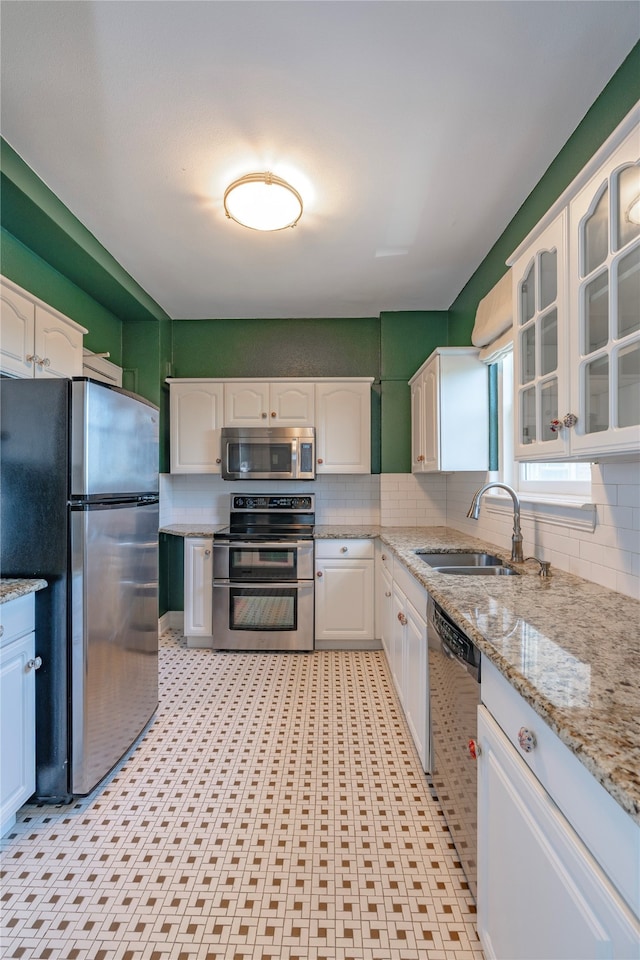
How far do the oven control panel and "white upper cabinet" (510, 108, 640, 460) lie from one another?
2232mm

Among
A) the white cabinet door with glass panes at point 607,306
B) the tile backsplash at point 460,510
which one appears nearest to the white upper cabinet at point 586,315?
the white cabinet door with glass panes at point 607,306

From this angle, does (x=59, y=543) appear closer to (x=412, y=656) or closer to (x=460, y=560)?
(x=412, y=656)

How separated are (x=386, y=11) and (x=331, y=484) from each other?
2.85 m

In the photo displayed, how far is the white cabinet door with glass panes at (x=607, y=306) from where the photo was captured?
100 centimetres

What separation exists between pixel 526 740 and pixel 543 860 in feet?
0.60

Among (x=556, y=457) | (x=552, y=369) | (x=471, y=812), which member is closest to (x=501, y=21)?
(x=552, y=369)

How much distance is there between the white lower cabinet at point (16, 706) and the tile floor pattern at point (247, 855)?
17 centimetres

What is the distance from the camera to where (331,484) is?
373 cm

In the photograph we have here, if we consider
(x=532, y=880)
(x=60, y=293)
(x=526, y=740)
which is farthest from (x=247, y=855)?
(x=60, y=293)

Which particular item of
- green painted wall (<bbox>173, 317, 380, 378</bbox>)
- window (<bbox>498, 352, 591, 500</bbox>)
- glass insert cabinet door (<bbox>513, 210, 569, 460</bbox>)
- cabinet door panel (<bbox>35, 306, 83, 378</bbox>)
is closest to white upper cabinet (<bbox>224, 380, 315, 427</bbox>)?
green painted wall (<bbox>173, 317, 380, 378</bbox>)

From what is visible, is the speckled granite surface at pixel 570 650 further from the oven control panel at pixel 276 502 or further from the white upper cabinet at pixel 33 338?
the white upper cabinet at pixel 33 338

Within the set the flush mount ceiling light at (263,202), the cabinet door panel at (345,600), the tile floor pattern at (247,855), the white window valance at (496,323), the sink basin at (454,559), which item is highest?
the flush mount ceiling light at (263,202)

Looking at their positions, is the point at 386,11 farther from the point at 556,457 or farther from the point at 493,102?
the point at 556,457

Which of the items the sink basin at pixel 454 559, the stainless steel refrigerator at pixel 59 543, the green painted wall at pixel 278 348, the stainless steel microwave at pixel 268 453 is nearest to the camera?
the stainless steel refrigerator at pixel 59 543
